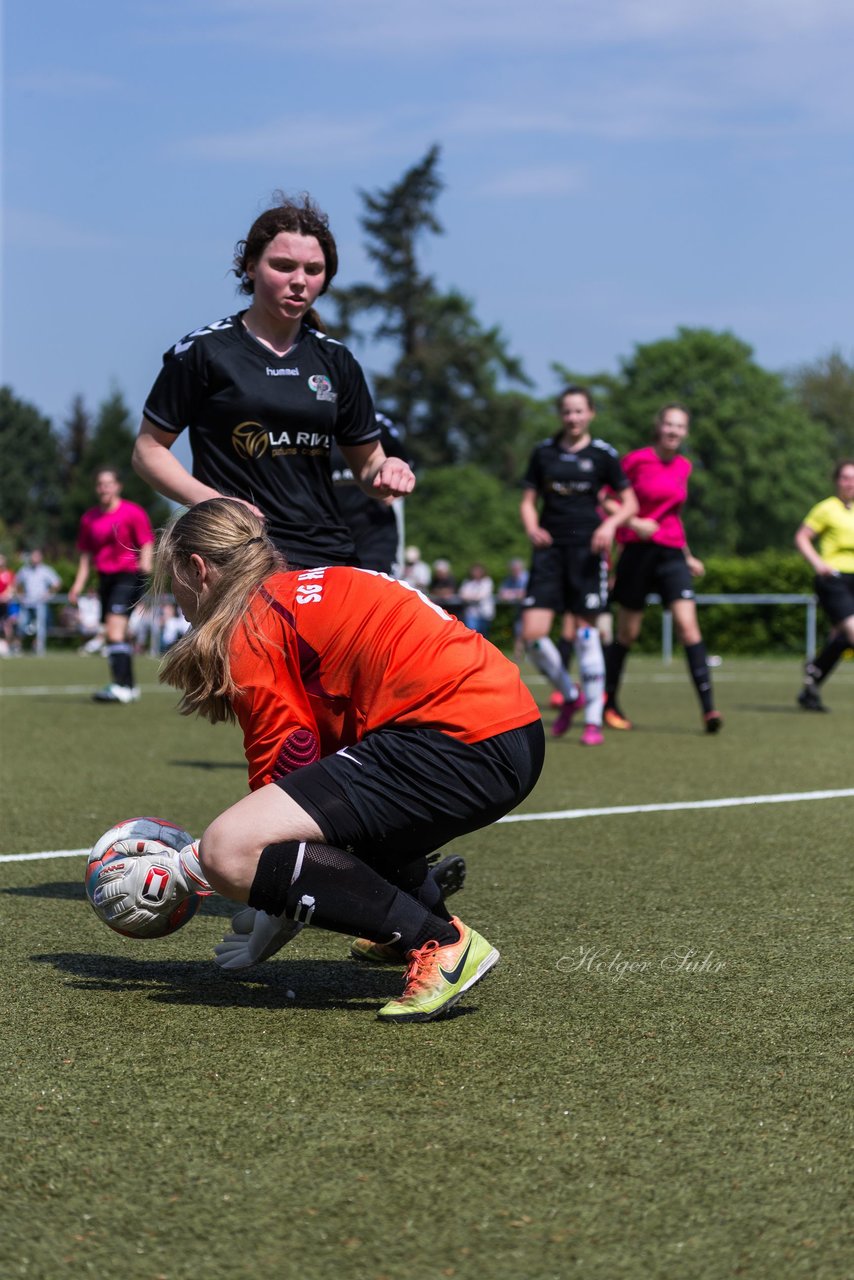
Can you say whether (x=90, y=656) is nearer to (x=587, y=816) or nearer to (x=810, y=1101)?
(x=587, y=816)

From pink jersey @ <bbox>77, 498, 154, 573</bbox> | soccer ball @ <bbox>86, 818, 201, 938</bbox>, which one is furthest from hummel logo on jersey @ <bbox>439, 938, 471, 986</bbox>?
pink jersey @ <bbox>77, 498, 154, 573</bbox>

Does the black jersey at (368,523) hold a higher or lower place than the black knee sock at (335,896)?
higher

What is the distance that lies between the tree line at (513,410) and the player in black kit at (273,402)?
43.0 metres

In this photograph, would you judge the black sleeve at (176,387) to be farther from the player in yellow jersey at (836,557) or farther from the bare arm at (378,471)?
the player in yellow jersey at (836,557)

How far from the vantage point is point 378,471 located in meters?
5.03

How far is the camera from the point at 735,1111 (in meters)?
2.80

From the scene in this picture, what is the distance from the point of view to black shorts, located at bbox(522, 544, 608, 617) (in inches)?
417

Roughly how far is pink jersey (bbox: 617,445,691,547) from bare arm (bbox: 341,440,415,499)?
6.17 m

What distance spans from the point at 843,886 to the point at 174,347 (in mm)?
2725

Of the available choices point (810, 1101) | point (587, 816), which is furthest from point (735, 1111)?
point (587, 816)

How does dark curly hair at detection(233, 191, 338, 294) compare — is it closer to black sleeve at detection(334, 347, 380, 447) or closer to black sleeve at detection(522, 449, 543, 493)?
black sleeve at detection(334, 347, 380, 447)

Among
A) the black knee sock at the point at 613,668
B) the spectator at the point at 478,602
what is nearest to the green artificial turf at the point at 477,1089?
the black knee sock at the point at 613,668

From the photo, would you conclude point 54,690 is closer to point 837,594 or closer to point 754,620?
point 837,594

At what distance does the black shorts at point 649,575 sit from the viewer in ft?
37.3
